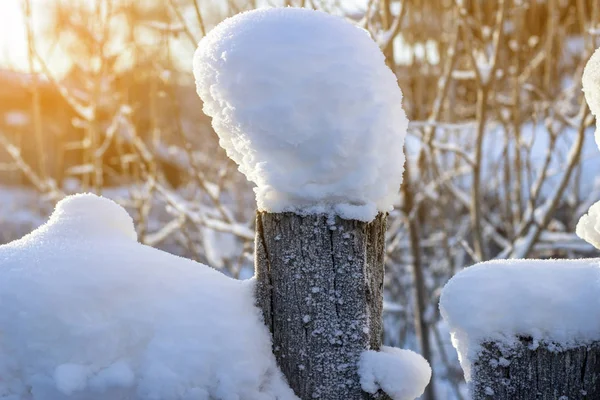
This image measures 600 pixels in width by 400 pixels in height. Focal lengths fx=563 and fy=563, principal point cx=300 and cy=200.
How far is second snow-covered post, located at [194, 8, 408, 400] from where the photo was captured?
101 centimetres

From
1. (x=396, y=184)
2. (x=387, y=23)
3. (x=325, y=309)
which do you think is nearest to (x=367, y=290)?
(x=325, y=309)

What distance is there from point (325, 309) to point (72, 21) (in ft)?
9.44

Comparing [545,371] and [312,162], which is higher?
[312,162]

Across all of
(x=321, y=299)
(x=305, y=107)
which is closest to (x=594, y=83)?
(x=305, y=107)

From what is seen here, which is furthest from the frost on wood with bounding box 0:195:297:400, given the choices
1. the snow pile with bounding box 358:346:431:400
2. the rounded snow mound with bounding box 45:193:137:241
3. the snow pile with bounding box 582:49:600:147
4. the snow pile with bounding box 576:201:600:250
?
the snow pile with bounding box 582:49:600:147

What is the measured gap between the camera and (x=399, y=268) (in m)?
4.64

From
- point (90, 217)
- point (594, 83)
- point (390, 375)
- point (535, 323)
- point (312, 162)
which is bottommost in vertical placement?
point (390, 375)

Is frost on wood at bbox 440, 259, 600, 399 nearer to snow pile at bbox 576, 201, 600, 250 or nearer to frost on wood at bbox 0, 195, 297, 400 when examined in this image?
snow pile at bbox 576, 201, 600, 250

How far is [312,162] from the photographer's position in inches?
40.3

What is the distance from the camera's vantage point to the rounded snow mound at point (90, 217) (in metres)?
1.18

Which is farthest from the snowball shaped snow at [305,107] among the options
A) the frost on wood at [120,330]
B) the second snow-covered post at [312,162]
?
the frost on wood at [120,330]

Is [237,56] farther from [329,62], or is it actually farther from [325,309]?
[325,309]

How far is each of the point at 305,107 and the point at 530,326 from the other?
580 millimetres

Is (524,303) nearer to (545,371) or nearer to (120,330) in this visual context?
(545,371)
